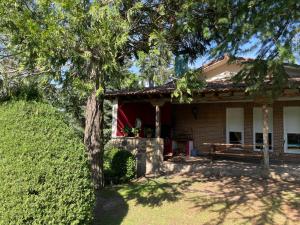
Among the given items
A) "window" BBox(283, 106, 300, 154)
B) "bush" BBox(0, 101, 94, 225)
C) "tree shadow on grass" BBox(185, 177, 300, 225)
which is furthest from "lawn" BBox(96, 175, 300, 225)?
"window" BBox(283, 106, 300, 154)

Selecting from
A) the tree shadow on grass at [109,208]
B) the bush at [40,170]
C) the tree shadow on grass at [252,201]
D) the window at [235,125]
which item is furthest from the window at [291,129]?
the bush at [40,170]

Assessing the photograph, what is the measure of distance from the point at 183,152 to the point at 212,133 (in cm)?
165

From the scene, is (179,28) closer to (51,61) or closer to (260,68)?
(260,68)

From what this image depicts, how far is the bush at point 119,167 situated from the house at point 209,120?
120 centimetres

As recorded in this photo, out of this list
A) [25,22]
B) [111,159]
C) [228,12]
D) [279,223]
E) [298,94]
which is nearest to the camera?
[25,22]

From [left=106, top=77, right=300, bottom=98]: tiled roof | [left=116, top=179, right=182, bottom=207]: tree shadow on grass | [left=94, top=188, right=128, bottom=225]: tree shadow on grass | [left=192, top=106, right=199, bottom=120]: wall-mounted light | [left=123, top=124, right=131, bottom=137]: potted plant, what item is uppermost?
[left=106, top=77, right=300, bottom=98]: tiled roof

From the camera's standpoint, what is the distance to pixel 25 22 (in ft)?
17.9

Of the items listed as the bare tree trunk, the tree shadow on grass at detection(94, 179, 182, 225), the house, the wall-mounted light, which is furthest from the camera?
the wall-mounted light

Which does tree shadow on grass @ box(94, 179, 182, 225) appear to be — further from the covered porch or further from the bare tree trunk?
the covered porch

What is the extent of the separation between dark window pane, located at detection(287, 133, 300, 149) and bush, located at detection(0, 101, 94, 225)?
1021cm

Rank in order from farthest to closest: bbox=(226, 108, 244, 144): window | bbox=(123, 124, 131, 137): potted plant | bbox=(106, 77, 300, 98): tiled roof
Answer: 1. bbox=(123, 124, 131, 137): potted plant
2. bbox=(226, 108, 244, 144): window
3. bbox=(106, 77, 300, 98): tiled roof

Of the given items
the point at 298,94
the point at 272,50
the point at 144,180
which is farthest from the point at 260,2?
the point at 144,180

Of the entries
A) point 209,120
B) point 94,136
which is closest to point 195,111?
point 209,120

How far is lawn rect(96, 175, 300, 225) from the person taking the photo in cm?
720
